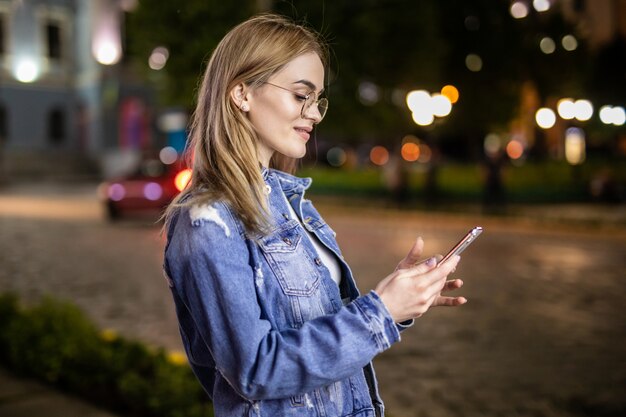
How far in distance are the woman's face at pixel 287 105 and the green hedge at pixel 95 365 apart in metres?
2.80

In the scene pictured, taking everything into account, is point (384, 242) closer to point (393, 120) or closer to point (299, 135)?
point (393, 120)

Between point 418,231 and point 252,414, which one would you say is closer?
point 252,414

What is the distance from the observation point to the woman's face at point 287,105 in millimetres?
1917

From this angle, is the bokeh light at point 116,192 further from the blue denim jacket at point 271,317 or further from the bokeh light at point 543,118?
the bokeh light at point 543,118

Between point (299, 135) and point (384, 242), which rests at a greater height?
point (299, 135)

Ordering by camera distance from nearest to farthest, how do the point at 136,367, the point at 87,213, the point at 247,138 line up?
the point at 247,138
the point at 136,367
the point at 87,213

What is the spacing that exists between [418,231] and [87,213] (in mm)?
9743

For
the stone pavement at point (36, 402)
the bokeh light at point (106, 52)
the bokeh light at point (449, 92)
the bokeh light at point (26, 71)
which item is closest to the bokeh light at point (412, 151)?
the bokeh light at point (106, 52)

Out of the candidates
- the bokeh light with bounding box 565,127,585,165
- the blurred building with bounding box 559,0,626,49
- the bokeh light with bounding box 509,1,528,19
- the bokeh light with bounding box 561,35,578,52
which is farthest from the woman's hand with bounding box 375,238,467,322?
the blurred building with bounding box 559,0,626,49

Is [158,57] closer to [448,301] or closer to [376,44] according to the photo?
[376,44]

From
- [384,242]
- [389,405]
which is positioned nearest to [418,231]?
[384,242]

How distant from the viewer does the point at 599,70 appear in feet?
135

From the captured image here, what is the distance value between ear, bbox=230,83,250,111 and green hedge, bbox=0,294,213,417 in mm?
2853

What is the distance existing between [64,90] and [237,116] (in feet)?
152
